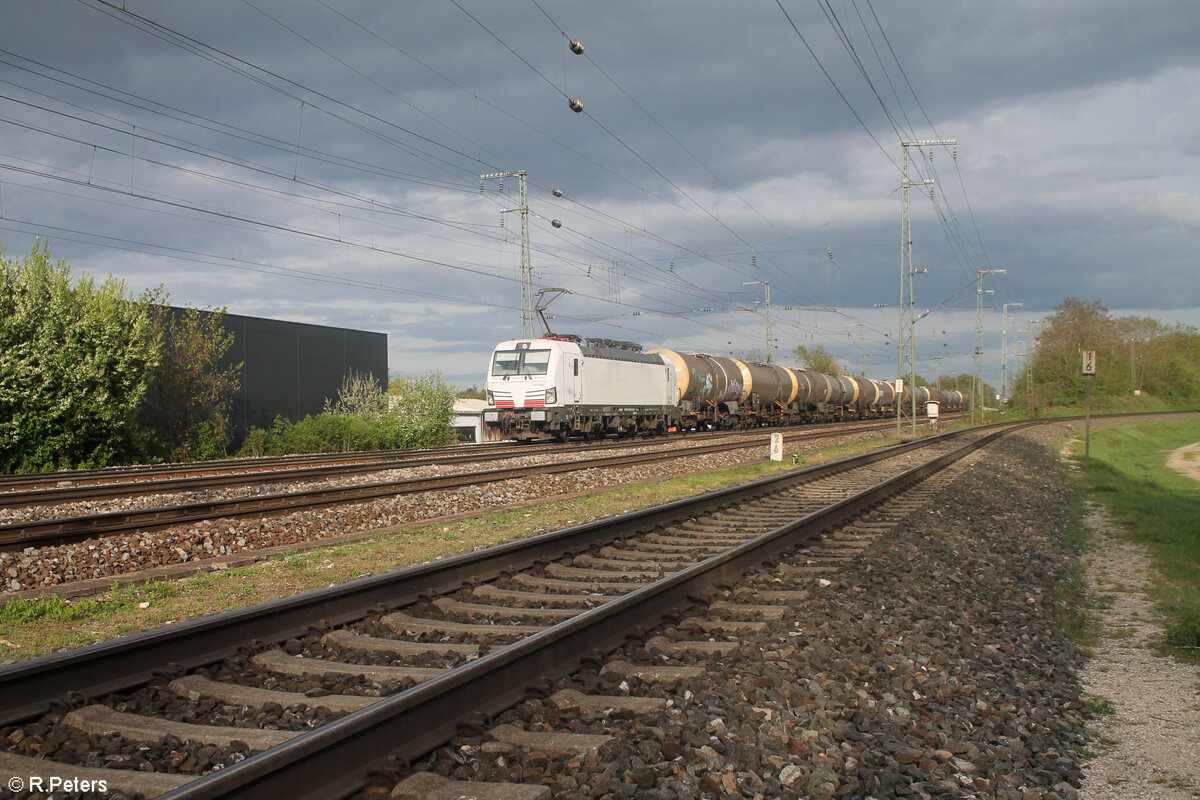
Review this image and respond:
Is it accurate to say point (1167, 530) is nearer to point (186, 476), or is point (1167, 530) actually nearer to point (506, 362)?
point (186, 476)

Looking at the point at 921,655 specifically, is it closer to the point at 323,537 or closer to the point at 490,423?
the point at 323,537

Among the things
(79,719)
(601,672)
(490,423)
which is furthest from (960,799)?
(490,423)

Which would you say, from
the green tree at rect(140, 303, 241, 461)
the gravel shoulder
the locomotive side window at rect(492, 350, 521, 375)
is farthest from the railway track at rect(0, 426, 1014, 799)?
the green tree at rect(140, 303, 241, 461)

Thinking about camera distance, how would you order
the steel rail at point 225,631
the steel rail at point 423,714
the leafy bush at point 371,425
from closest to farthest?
the steel rail at point 423,714, the steel rail at point 225,631, the leafy bush at point 371,425

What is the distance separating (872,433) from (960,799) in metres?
37.1

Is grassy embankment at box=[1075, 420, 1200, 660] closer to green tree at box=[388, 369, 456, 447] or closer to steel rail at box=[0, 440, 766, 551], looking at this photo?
steel rail at box=[0, 440, 766, 551]

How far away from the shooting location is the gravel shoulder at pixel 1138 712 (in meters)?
3.31

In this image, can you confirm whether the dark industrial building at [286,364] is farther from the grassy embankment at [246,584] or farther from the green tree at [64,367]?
the grassy embankment at [246,584]

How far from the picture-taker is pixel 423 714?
3168mm

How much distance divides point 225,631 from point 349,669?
0.82 metres

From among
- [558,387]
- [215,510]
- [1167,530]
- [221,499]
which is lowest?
[1167,530]

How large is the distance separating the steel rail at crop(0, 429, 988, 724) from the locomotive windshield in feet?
57.3

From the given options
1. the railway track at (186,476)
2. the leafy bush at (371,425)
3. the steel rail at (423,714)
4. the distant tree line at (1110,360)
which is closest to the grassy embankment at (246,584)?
the steel rail at (423,714)

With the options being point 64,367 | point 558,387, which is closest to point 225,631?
point 64,367
